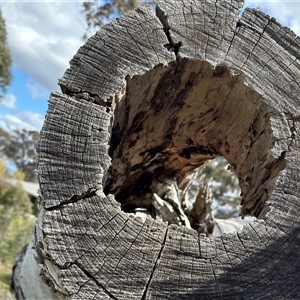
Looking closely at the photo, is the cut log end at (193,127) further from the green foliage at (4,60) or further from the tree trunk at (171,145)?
the green foliage at (4,60)

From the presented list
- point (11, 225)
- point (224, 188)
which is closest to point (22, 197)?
point (11, 225)

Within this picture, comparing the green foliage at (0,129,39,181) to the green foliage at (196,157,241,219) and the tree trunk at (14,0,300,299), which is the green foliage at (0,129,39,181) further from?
the tree trunk at (14,0,300,299)

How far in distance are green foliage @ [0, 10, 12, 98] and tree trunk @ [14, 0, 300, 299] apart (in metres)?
16.5

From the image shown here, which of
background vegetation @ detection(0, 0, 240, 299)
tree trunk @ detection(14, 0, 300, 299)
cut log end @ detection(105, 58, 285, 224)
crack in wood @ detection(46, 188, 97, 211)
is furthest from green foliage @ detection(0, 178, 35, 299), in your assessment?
crack in wood @ detection(46, 188, 97, 211)

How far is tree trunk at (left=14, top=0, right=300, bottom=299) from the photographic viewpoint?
4.15 ft

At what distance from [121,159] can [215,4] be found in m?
0.86

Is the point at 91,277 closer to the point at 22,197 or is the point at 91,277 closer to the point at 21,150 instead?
the point at 22,197

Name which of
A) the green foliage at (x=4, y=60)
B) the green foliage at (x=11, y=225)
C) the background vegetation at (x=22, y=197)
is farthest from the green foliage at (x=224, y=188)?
the green foliage at (x=4, y=60)

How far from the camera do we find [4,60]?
17625mm

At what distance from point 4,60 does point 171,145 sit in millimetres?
16842

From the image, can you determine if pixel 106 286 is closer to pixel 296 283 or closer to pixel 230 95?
pixel 296 283

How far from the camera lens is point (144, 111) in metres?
2.03

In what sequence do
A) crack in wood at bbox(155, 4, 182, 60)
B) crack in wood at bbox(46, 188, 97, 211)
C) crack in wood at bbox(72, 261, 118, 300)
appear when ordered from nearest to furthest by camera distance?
1. crack in wood at bbox(72, 261, 118, 300)
2. crack in wood at bbox(46, 188, 97, 211)
3. crack in wood at bbox(155, 4, 182, 60)

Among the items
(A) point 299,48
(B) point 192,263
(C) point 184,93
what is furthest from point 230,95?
(B) point 192,263
